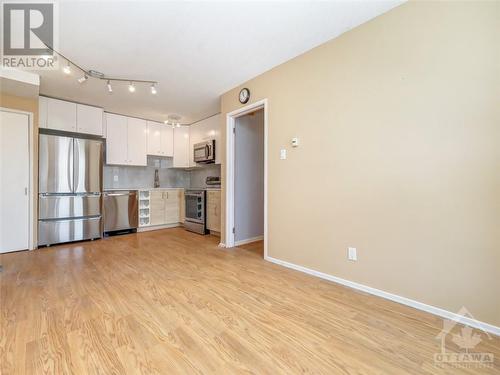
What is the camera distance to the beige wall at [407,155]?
155cm

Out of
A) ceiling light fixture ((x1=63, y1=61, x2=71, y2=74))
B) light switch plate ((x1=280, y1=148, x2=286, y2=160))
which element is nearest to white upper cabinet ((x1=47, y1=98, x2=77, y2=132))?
ceiling light fixture ((x1=63, y1=61, x2=71, y2=74))

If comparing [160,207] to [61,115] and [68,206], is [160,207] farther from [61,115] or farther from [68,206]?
[61,115]

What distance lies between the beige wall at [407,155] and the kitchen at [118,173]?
236cm

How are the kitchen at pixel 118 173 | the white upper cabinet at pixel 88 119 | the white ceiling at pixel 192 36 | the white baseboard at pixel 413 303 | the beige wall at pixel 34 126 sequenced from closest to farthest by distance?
1. the white baseboard at pixel 413 303
2. the white ceiling at pixel 192 36
3. the beige wall at pixel 34 126
4. the kitchen at pixel 118 173
5. the white upper cabinet at pixel 88 119

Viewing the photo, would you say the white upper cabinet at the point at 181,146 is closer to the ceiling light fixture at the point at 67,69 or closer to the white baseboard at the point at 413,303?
the ceiling light fixture at the point at 67,69

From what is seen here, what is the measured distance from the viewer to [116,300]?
76.0 inches

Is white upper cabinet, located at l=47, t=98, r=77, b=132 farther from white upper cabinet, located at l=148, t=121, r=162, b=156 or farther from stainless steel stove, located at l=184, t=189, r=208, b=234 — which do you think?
stainless steel stove, located at l=184, t=189, r=208, b=234

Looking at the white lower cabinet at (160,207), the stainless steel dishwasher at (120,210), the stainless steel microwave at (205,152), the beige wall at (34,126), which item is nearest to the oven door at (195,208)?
the white lower cabinet at (160,207)

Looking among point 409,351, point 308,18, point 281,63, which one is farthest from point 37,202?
point 409,351

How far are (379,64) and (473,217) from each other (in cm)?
142

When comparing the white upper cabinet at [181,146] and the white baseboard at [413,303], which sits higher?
the white upper cabinet at [181,146]

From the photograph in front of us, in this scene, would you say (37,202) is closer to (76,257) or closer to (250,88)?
(76,257)

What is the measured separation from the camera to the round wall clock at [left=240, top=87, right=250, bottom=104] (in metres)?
3.20

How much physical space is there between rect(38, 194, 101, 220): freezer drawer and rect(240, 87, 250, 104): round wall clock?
3.10m
